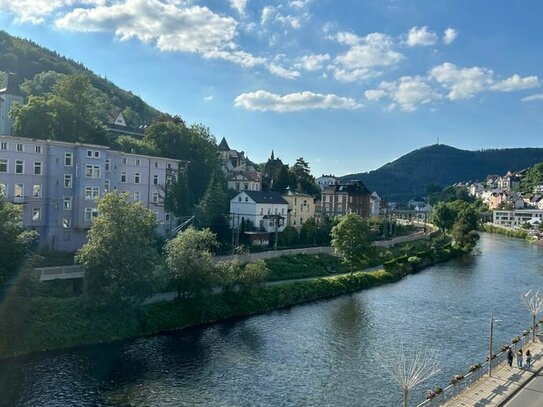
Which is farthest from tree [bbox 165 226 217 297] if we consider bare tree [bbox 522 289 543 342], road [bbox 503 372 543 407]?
road [bbox 503 372 543 407]

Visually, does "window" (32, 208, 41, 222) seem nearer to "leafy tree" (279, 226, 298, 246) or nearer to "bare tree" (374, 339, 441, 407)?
"bare tree" (374, 339, 441, 407)

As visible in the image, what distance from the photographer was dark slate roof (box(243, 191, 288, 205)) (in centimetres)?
7381

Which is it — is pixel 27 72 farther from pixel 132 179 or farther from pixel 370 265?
pixel 370 265

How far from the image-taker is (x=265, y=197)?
76.0 metres

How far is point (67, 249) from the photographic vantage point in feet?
160

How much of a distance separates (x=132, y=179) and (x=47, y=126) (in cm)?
1036

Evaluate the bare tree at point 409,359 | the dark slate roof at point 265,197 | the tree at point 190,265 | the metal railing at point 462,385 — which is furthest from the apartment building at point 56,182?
the metal railing at point 462,385

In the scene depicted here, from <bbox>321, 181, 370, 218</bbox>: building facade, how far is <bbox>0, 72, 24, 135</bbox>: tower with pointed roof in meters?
60.1

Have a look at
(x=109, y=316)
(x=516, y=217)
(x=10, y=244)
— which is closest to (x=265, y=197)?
(x=109, y=316)

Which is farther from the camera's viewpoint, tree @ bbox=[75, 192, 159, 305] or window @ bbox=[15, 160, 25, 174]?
window @ bbox=[15, 160, 25, 174]

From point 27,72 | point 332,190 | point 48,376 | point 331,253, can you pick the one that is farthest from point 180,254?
point 27,72

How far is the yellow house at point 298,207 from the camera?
277 feet

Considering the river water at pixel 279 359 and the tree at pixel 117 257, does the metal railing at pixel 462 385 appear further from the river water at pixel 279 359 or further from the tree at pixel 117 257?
the tree at pixel 117 257

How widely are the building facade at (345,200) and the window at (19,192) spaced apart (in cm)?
6661
